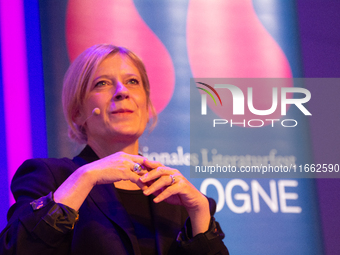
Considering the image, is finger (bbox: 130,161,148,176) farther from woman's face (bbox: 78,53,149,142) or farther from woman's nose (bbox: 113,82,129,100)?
woman's nose (bbox: 113,82,129,100)

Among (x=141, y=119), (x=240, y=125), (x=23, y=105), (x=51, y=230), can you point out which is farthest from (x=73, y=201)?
(x=240, y=125)

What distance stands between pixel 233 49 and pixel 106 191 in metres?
1.58

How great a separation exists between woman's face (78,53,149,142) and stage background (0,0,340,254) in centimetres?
79

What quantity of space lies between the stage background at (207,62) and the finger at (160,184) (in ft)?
3.49

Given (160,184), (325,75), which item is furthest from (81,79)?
(325,75)

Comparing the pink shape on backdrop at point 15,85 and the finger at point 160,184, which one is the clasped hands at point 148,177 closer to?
the finger at point 160,184

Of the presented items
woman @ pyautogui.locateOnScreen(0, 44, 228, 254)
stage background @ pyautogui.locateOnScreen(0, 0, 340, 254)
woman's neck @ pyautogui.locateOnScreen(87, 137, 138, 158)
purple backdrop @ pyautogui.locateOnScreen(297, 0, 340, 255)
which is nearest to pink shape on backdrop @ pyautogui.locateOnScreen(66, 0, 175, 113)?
stage background @ pyautogui.locateOnScreen(0, 0, 340, 254)

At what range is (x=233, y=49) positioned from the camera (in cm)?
251

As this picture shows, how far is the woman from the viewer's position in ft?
3.57

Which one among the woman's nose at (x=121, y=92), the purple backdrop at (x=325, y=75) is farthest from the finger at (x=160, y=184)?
the purple backdrop at (x=325, y=75)

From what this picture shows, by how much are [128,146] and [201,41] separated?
1270mm

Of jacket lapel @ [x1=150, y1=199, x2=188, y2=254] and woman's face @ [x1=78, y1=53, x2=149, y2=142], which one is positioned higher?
woman's face @ [x1=78, y1=53, x2=149, y2=142]

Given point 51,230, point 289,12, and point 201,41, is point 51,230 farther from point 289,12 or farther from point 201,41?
point 289,12

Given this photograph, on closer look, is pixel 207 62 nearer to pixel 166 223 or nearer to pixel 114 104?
pixel 114 104
